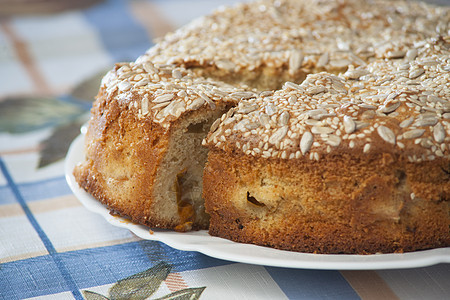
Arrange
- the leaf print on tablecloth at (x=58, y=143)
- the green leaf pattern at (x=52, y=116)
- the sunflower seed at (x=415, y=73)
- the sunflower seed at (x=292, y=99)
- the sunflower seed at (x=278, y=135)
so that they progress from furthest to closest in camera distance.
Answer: the green leaf pattern at (x=52, y=116) < the leaf print on tablecloth at (x=58, y=143) < the sunflower seed at (x=415, y=73) < the sunflower seed at (x=292, y=99) < the sunflower seed at (x=278, y=135)

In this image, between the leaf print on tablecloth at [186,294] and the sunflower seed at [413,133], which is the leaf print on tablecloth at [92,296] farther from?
the sunflower seed at [413,133]

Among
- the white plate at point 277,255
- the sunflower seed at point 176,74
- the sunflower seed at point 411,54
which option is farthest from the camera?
the sunflower seed at point 411,54

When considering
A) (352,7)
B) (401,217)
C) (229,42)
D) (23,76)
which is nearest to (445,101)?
(401,217)

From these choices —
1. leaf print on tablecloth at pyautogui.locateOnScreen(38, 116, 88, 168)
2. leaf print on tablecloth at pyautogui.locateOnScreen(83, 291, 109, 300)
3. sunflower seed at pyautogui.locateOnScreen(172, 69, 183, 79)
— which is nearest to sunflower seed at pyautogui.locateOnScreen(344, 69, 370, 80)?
sunflower seed at pyautogui.locateOnScreen(172, 69, 183, 79)

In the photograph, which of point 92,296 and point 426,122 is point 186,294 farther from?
point 426,122

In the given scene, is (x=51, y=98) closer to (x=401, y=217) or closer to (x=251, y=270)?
(x=251, y=270)

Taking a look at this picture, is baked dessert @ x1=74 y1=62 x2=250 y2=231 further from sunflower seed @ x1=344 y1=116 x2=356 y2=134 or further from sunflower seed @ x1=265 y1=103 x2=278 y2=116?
sunflower seed @ x1=344 y1=116 x2=356 y2=134

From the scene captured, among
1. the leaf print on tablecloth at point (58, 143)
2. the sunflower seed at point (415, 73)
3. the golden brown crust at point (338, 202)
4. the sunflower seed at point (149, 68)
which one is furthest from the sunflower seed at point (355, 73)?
the leaf print on tablecloth at point (58, 143)
